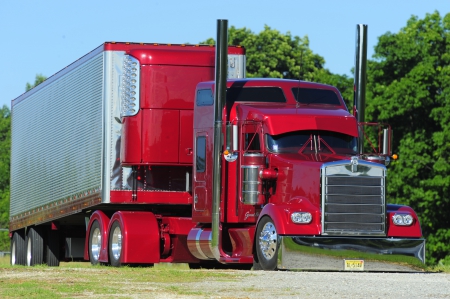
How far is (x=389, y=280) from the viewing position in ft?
51.8

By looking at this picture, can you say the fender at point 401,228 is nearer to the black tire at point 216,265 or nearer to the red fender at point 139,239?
the black tire at point 216,265

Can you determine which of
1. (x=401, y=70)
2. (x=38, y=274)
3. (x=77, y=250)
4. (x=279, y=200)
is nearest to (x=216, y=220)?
(x=279, y=200)

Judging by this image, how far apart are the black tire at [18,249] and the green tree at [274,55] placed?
44755 millimetres

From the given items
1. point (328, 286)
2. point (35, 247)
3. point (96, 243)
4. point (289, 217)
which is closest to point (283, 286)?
point (328, 286)

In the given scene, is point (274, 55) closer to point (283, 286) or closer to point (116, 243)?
point (116, 243)

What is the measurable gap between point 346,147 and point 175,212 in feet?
15.3

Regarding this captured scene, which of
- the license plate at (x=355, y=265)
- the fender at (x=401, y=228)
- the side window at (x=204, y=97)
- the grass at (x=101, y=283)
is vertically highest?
the side window at (x=204, y=97)

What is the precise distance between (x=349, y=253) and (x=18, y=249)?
578 inches

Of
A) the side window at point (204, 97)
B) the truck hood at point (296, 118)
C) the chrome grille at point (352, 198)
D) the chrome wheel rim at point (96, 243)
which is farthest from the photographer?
the chrome wheel rim at point (96, 243)

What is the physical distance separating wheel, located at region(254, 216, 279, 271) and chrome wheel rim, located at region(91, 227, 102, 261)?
5.22 m

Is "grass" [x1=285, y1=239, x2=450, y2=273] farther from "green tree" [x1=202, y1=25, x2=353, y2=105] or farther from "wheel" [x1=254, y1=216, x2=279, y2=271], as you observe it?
"green tree" [x1=202, y1=25, x2=353, y2=105]

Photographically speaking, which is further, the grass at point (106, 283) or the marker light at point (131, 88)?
the marker light at point (131, 88)

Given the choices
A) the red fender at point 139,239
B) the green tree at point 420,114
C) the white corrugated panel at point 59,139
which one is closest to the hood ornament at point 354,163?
the red fender at point 139,239

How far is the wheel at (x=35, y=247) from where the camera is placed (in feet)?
97.6
